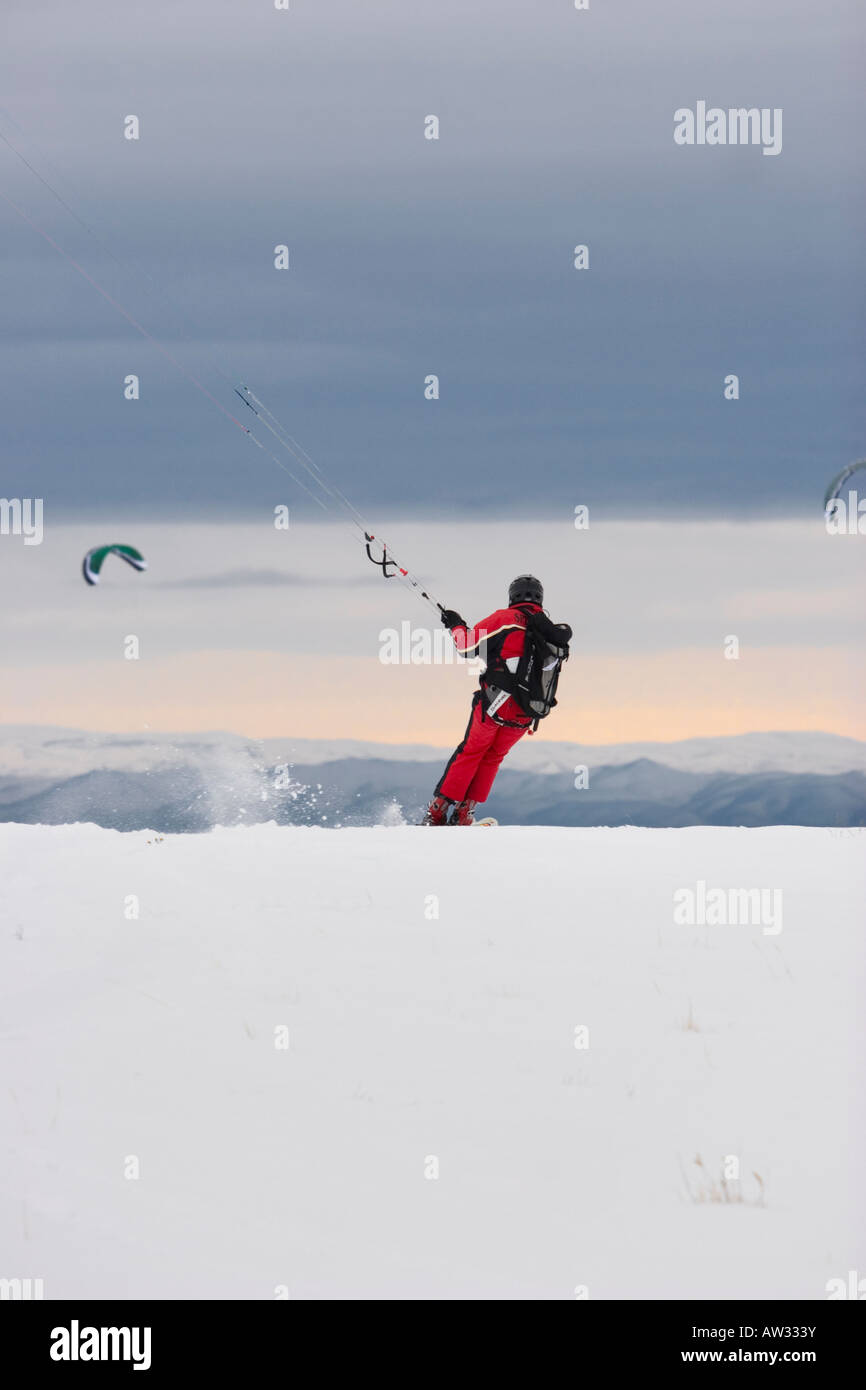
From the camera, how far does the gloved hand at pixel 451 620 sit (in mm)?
15328

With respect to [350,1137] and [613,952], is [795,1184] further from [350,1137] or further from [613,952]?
[613,952]

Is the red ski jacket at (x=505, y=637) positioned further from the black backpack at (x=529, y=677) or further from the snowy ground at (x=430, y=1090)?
the snowy ground at (x=430, y=1090)

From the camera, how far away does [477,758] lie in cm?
1605

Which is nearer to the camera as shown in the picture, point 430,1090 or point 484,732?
point 430,1090

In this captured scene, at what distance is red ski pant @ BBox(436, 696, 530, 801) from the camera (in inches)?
625

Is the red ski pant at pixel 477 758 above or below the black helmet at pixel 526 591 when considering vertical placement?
below

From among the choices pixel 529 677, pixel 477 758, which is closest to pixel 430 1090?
pixel 529 677

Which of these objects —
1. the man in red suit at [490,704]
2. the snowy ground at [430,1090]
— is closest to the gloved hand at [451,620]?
the man in red suit at [490,704]

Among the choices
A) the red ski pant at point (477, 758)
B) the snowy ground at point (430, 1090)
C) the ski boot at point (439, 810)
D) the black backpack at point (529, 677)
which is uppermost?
the black backpack at point (529, 677)

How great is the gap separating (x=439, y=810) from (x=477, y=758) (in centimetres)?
82

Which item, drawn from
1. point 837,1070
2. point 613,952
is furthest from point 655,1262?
point 613,952

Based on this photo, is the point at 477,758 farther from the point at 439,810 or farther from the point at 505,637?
the point at 505,637

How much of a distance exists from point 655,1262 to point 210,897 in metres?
5.45

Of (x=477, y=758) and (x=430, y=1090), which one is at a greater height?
(x=477, y=758)
